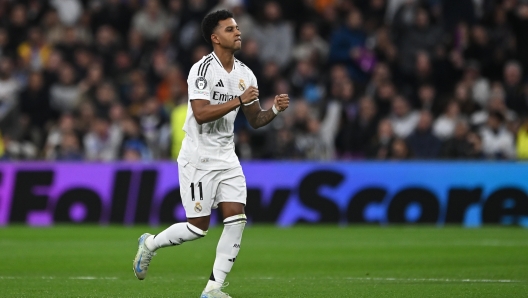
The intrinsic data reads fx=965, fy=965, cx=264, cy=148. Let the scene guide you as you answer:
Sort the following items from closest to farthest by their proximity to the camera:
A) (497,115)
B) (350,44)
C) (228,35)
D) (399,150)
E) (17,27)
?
(228,35)
(399,150)
(497,115)
(350,44)
(17,27)

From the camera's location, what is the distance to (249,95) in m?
7.79

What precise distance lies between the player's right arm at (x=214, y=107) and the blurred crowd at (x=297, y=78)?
973cm

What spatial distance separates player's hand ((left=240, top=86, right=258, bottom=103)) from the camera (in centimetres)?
778

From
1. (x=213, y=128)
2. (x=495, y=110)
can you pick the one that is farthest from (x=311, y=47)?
(x=213, y=128)

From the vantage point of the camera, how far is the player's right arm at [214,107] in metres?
7.80

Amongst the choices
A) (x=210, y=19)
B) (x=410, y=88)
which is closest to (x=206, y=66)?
(x=210, y=19)

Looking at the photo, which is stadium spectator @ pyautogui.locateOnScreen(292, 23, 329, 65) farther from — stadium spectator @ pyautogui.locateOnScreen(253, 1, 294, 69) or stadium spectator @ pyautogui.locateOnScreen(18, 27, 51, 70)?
stadium spectator @ pyautogui.locateOnScreen(18, 27, 51, 70)

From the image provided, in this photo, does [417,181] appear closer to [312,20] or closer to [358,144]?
[358,144]

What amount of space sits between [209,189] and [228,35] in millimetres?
1335

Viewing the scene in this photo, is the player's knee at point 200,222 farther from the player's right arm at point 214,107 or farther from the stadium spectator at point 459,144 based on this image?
the stadium spectator at point 459,144

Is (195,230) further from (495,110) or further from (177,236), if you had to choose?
(495,110)

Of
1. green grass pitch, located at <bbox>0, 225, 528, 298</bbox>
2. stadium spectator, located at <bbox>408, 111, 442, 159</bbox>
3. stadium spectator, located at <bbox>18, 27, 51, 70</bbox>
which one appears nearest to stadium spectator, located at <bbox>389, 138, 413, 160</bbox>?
stadium spectator, located at <bbox>408, 111, 442, 159</bbox>

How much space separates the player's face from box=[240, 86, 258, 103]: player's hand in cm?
62

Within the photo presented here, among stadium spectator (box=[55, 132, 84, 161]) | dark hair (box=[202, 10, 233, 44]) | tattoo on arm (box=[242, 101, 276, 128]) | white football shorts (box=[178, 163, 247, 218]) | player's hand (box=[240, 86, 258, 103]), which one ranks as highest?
dark hair (box=[202, 10, 233, 44])
